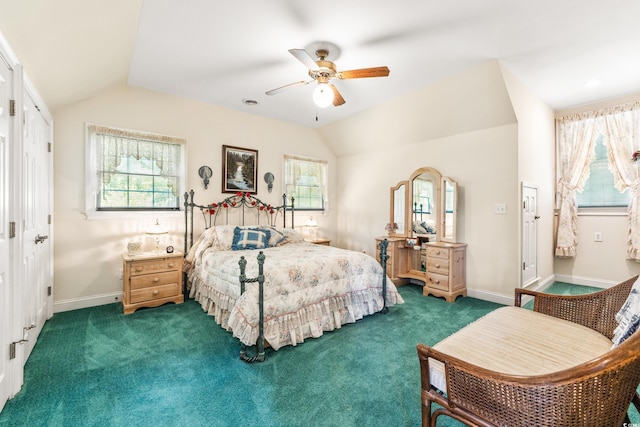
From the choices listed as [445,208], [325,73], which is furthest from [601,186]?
[325,73]

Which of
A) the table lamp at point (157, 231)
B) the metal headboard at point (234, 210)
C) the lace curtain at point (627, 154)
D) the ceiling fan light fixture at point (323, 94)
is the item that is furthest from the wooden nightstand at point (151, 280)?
the lace curtain at point (627, 154)

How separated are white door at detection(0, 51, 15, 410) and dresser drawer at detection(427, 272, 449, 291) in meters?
4.25

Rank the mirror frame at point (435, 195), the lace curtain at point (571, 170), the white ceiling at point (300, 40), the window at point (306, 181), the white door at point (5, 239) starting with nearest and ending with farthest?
the white door at point (5, 239)
the white ceiling at point (300, 40)
the mirror frame at point (435, 195)
the lace curtain at point (571, 170)
the window at point (306, 181)

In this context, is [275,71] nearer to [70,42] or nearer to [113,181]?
[70,42]

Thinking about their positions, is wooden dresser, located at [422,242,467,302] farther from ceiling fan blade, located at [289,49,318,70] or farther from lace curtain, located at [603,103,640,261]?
ceiling fan blade, located at [289,49,318,70]

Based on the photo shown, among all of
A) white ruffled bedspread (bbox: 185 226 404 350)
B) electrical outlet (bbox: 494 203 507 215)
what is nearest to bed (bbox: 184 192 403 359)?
white ruffled bedspread (bbox: 185 226 404 350)

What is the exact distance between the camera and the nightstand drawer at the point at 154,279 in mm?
3432

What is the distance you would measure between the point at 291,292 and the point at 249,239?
151 centimetres

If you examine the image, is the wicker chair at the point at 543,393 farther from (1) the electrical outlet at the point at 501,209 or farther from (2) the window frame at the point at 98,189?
(2) the window frame at the point at 98,189

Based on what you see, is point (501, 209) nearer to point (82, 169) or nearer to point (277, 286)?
point (277, 286)

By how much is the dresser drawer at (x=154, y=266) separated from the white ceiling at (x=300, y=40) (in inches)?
76.4

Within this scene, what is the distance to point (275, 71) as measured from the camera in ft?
11.3

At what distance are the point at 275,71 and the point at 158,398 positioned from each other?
330 centimetres

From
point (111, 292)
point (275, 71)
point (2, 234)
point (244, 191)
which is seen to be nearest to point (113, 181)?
point (111, 292)
